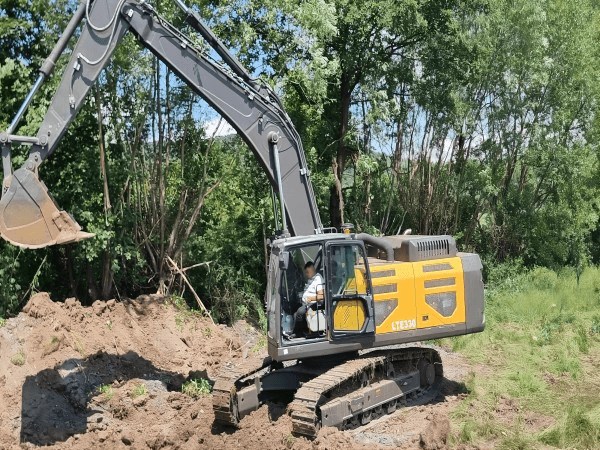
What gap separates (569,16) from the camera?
2195cm

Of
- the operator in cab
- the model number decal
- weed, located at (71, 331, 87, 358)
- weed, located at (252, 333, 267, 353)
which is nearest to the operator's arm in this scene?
the operator in cab

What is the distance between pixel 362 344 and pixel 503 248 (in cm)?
1459

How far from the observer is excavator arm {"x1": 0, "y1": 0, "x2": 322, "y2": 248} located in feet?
29.4

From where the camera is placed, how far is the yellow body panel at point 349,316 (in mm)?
10164

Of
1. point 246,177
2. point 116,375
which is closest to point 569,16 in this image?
point 246,177

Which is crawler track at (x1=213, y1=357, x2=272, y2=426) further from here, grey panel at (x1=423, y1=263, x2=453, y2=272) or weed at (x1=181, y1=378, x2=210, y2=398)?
grey panel at (x1=423, y1=263, x2=453, y2=272)

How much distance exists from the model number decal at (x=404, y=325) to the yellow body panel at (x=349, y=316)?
576 mm

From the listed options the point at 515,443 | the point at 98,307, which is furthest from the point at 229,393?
the point at 98,307

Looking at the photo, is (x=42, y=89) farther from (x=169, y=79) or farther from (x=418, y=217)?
(x=418, y=217)

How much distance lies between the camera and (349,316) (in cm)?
1026

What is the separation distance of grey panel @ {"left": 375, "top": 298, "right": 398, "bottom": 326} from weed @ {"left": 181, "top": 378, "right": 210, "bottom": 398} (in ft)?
9.66

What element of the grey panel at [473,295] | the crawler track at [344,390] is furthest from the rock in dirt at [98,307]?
the grey panel at [473,295]

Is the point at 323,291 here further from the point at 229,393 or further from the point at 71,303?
the point at 71,303

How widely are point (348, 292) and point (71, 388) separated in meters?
4.26
